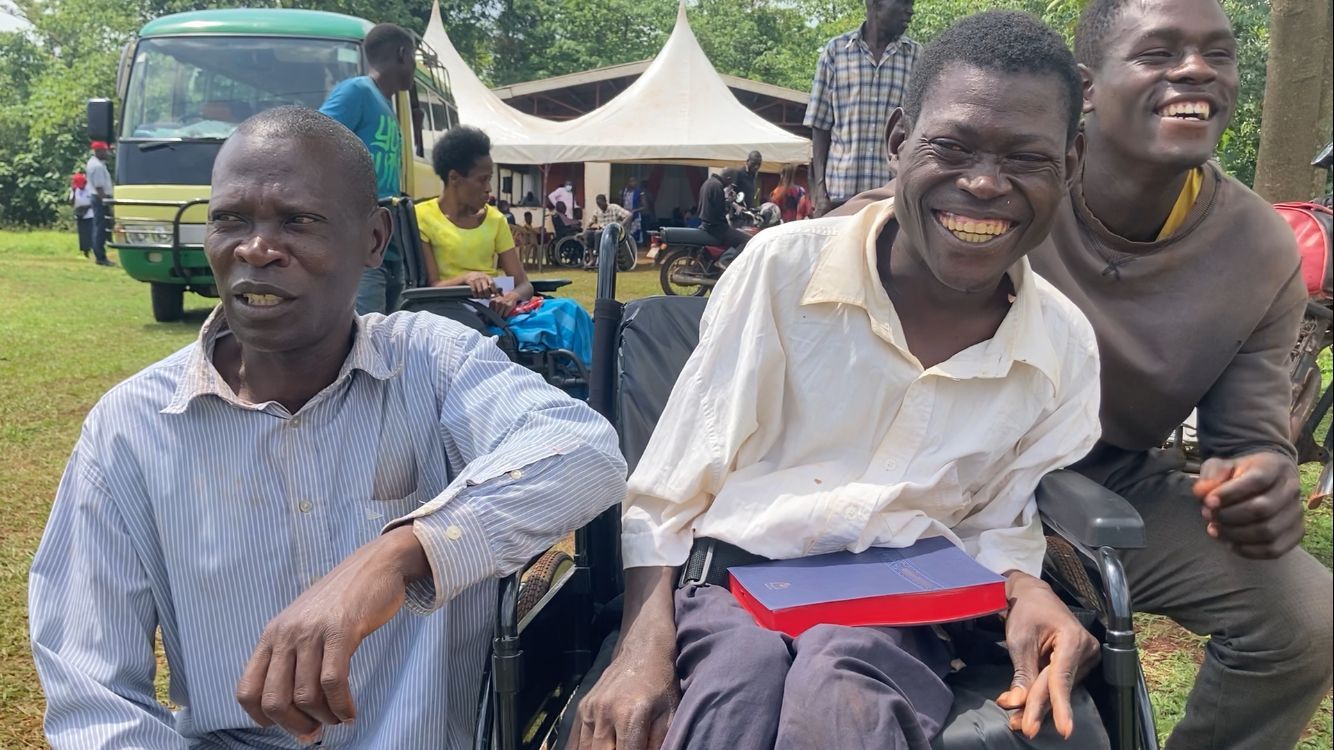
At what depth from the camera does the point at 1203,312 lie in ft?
7.37

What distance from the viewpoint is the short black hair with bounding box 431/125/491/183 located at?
5.09 meters

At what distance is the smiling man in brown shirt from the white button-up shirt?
38 centimetres

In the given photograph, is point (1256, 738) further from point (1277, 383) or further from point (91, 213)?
point (91, 213)

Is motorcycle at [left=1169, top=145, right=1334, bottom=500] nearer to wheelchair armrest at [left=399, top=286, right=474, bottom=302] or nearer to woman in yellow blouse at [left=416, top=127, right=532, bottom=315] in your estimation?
wheelchair armrest at [left=399, top=286, right=474, bottom=302]

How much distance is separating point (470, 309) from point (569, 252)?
558 inches

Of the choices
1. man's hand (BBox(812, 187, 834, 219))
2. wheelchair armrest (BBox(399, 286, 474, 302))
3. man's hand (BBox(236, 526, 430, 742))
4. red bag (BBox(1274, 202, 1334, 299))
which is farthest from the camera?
man's hand (BBox(812, 187, 834, 219))

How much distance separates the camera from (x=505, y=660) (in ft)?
5.23

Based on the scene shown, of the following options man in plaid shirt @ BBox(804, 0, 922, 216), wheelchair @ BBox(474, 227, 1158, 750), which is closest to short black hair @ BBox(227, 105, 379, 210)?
wheelchair @ BBox(474, 227, 1158, 750)

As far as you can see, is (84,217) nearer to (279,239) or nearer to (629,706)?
(279,239)

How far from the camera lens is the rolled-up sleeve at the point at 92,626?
149 cm

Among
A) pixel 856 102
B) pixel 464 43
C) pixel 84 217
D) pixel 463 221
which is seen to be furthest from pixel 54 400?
pixel 464 43

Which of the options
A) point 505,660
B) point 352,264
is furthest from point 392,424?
point 505,660

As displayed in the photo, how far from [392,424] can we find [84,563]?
48cm

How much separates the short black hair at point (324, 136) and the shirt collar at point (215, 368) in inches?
9.1
